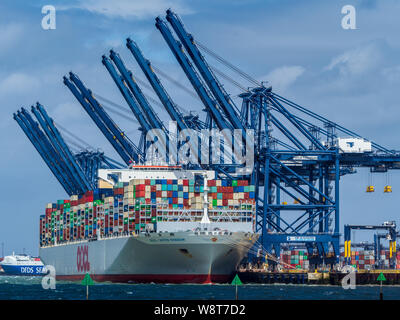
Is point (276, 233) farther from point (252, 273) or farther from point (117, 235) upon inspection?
point (117, 235)

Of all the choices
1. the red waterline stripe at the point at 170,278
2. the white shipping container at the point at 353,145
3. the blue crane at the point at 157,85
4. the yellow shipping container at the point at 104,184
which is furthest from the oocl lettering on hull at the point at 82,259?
the white shipping container at the point at 353,145

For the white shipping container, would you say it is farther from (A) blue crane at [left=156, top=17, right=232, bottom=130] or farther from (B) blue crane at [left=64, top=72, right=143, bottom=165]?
(B) blue crane at [left=64, top=72, right=143, bottom=165]

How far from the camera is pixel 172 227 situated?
93.5 m

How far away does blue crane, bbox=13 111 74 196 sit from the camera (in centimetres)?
14462

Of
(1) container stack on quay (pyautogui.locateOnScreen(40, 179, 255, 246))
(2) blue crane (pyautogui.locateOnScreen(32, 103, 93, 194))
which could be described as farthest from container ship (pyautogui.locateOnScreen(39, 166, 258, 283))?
(2) blue crane (pyautogui.locateOnScreen(32, 103, 93, 194))

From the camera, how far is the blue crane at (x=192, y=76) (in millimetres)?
103188

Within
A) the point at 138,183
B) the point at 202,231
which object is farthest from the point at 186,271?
the point at 138,183

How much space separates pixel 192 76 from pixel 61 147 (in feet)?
140

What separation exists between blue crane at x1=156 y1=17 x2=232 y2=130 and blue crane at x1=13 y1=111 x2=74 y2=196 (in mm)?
43281

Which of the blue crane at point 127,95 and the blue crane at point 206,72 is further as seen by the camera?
the blue crane at point 127,95

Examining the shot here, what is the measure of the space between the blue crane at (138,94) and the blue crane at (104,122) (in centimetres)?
783

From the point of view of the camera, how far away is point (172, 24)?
105188mm

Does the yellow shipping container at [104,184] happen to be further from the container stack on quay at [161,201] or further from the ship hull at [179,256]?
the ship hull at [179,256]

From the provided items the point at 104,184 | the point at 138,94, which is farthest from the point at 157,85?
the point at 104,184
